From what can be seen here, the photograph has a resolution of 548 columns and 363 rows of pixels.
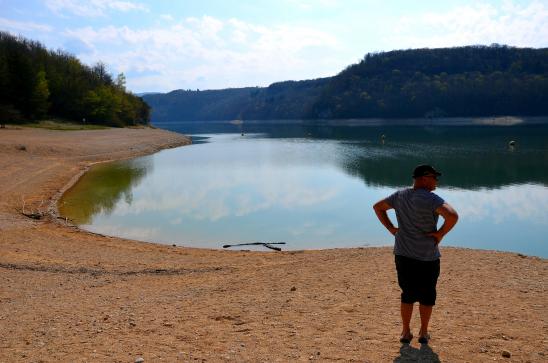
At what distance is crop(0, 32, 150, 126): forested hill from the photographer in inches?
2360

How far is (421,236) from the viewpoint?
17.2ft

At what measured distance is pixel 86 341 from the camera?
5949 millimetres

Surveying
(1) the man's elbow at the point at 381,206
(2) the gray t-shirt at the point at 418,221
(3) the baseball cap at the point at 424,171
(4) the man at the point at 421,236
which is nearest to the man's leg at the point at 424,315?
(4) the man at the point at 421,236

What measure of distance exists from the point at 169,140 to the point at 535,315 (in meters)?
67.6

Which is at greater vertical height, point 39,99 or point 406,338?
point 39,99

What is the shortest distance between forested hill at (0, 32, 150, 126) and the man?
5669cm

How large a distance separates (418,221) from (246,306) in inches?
126

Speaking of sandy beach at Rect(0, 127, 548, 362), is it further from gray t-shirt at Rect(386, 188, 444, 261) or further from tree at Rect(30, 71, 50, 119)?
tree at Rect(30, 71, 50, 119)

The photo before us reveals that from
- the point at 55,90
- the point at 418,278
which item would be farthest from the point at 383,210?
the point at 55,90

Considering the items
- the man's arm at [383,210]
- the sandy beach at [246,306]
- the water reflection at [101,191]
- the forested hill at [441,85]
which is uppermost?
the forested hill at [441,85]

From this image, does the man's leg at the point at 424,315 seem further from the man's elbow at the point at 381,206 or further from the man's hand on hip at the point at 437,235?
the man's elbow at the point at 381,206


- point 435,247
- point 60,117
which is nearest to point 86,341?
point 435,247

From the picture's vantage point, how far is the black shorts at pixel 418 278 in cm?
530

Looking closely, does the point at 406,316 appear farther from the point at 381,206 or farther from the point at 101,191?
the point at 101,191
